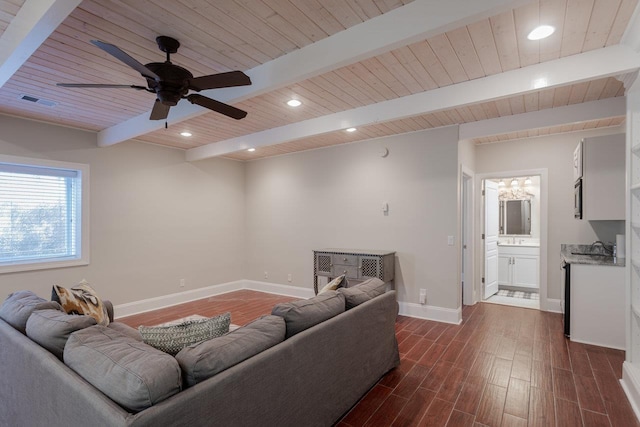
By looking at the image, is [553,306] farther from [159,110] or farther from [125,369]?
[159,110]

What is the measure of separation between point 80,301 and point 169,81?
179 cm

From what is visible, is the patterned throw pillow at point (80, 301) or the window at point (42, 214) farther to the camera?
the window at point (42, 214)

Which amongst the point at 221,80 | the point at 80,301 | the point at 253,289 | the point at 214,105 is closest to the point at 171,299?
the point at 253,289

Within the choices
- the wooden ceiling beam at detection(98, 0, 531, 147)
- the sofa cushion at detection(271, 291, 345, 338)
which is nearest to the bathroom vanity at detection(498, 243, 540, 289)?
the sofa cushion at detection(271, 291, 345, 338)

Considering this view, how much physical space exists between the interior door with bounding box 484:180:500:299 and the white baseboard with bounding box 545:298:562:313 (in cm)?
92

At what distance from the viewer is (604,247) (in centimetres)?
429

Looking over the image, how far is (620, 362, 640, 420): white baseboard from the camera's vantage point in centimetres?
231

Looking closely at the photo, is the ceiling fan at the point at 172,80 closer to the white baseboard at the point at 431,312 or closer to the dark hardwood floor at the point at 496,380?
the dark hardwood floor at the point at 496,380

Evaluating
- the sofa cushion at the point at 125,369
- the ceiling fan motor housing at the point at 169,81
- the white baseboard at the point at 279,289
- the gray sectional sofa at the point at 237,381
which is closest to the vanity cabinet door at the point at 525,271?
the white baseboard at the point at 279,289

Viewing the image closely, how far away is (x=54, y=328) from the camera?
1.74 meters

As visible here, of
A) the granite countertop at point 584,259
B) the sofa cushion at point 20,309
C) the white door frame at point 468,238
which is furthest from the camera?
the white door frame at point 468,238

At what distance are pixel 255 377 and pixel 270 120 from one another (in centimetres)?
320

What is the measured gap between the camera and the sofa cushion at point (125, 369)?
3.96 ft

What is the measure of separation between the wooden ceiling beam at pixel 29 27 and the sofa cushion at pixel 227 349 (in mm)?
1841
